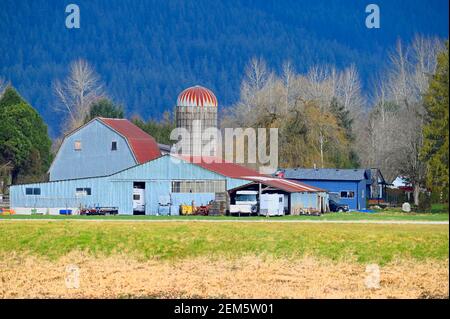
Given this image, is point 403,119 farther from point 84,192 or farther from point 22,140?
point 22,140

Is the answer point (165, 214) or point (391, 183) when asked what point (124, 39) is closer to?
point (391, 183)

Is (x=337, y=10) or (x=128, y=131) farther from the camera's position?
(x=337, y=10)

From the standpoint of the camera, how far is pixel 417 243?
38000 mm

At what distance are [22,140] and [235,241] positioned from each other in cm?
4051

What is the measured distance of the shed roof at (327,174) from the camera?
67.8 metres

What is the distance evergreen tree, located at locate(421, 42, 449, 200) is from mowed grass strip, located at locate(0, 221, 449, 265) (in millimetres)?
8803

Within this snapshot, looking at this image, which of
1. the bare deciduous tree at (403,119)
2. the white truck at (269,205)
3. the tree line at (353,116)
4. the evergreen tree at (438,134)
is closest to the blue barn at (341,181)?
the bare deciduous tree at (403,119)

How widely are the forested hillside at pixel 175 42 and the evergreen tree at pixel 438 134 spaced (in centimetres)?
4768

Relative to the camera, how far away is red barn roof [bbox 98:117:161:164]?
6619cm

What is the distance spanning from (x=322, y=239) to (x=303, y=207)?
18.9 m

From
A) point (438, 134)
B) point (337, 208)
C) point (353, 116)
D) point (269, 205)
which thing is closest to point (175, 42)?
point (353, 116)

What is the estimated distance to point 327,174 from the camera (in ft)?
225

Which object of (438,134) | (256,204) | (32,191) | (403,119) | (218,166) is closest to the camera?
(438,134)
